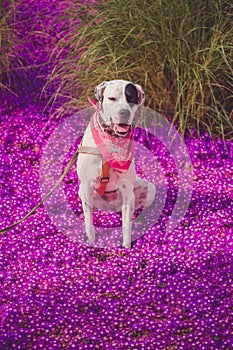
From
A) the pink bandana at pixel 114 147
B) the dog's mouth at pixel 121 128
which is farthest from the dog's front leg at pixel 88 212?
the dog's mouth at pixel 121 128

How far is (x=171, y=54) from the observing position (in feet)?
15.9

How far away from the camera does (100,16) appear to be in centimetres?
527

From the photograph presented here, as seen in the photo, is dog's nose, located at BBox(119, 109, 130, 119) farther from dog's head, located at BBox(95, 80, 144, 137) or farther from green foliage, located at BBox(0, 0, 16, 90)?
green foliage, located at BBox(0, 0, 16, 90)

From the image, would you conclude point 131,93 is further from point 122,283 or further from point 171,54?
point 171,54

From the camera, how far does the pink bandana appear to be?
344 cm

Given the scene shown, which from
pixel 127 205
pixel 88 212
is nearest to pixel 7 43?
pixel 88 212

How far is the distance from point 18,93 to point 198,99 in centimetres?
177

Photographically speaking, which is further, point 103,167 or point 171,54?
point 171,54

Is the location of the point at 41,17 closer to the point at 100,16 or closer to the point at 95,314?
the point at 100,16

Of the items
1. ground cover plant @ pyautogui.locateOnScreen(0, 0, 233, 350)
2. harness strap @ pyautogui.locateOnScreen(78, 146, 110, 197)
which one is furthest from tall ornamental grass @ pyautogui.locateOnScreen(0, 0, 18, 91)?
harness strap @ pyautogui.locateOnScreen(78, 146, 110, 197)

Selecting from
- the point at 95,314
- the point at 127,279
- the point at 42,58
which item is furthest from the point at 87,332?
the point at 42,58

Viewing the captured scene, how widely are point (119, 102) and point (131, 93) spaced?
0.28 feet

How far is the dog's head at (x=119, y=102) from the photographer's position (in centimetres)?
325

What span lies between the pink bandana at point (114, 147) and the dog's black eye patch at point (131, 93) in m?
0.25
